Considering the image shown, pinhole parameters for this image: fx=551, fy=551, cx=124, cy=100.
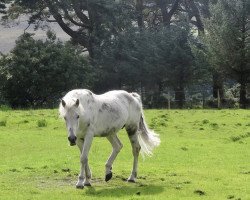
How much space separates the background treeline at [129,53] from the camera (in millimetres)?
46906

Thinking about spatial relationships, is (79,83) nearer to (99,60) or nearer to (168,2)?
(99,60)

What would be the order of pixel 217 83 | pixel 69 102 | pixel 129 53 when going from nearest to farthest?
1. pixel 69 102
2. pixel 129 53
3. pixel 217 83

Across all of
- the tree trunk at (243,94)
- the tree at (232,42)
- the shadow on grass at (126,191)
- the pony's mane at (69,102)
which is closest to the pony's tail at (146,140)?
the shadow on grass at (126,191)

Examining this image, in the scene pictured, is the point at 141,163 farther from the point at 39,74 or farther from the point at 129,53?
the point at 129,53

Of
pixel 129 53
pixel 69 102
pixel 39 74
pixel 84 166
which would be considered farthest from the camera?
pixel 129 53

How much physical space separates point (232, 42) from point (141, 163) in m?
32.7

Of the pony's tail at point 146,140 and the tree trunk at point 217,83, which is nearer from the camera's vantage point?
the pony's tail at point 146,140

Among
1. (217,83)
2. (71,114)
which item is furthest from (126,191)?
(217,83)

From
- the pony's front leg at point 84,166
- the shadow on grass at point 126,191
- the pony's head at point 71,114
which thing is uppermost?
the pony's head at point 71,114

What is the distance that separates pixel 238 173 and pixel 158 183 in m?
2.82

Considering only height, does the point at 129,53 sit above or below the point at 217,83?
above

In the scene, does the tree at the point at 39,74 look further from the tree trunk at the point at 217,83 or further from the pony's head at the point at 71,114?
the pony's head at the point at 71,114

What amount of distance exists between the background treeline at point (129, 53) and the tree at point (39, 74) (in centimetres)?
8

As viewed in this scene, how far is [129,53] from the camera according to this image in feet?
180
